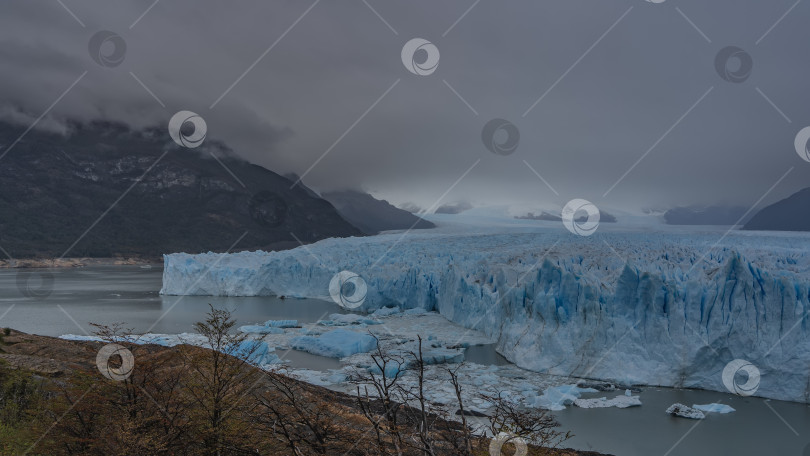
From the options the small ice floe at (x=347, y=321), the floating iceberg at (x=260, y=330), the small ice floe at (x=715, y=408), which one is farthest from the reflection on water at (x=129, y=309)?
the small ice floe at (x=715, y=408)

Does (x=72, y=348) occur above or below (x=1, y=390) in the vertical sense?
above

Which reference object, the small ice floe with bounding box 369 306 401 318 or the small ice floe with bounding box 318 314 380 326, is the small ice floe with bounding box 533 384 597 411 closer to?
the small ice floe with bounding box 318 314 380 326

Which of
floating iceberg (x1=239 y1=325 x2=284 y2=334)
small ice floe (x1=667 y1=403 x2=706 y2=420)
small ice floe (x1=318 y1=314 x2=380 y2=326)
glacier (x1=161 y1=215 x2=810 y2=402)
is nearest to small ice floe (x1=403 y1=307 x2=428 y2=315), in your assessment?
small ice floe (x1=318 y1=314 x2=380 y2=326)

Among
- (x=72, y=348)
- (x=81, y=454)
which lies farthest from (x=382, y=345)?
(x=81, y=454)

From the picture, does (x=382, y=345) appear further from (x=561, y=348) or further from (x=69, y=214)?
(x=69, y=214)

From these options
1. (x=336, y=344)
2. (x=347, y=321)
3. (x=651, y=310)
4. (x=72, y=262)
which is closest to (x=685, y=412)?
(x=651, y=310)
